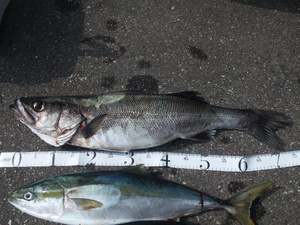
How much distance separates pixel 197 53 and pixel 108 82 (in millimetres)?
1397

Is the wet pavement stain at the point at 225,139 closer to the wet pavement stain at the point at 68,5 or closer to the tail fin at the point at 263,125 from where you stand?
the tail fin at the point at 263,125

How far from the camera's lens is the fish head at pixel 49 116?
11.1 feet

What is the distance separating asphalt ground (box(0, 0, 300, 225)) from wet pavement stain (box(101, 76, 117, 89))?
15mm

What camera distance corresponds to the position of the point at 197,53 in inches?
165

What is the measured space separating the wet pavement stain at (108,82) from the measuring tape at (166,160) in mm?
989

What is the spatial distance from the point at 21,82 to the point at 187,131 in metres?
2.57

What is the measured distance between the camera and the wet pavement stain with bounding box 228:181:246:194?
3.61 m

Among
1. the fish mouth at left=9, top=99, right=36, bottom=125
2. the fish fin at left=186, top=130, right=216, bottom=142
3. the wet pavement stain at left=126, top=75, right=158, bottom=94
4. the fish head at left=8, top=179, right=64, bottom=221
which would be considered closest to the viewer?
the fish head at left=8, top=179, right=64, bottom=221

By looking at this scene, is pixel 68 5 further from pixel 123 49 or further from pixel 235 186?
pixel 235 186

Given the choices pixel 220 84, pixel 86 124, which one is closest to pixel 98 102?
pixel 86 124

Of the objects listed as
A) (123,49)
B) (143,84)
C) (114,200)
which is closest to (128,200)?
(114,200)

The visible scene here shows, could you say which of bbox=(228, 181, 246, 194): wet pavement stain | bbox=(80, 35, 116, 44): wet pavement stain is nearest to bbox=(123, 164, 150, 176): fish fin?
bbox=(228, 181, 246, 194): wet pavement stain

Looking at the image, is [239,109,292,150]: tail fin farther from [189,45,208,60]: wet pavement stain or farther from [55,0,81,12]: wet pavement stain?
[55,0,81,12]: wet pavement stain

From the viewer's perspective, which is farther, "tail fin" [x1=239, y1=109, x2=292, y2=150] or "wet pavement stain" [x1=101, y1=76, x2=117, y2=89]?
"wet pavement stain" [x1=101, y1=76, x2=117, y2=89]
